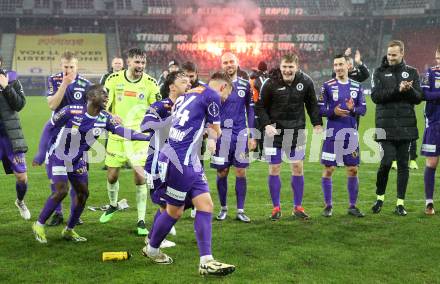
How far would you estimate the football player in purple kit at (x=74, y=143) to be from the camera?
680 centimetres

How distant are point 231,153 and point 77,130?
2326 millimetres

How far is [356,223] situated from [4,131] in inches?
204

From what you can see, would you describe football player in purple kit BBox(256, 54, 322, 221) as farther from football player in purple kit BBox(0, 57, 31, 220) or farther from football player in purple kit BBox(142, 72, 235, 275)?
football player in purple kit BBox(0, 57, 31, 220)

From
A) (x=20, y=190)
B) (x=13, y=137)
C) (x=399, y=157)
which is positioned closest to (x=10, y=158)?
(x=13, y=137)

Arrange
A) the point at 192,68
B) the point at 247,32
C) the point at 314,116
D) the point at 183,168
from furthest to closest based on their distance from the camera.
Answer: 1. the point at 247,32
2. the point at 314,116
3. the point at 192,68
4. the point at 183,168

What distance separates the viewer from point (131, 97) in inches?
315

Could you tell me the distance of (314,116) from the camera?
8.39 metres

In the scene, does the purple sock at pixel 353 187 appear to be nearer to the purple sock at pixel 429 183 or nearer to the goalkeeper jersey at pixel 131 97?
the purple sock at pixel 429 183

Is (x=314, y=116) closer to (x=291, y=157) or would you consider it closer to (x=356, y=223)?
(x=291, y=157)

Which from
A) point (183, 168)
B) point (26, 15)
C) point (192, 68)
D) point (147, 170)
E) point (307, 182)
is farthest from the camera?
point (26, 15)

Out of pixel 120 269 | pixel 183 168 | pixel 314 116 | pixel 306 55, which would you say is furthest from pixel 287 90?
pixel 306 55

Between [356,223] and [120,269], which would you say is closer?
[120,269]

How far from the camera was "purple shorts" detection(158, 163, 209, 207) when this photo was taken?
5561 millimetres

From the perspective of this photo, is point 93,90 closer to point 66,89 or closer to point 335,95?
point 66,89
